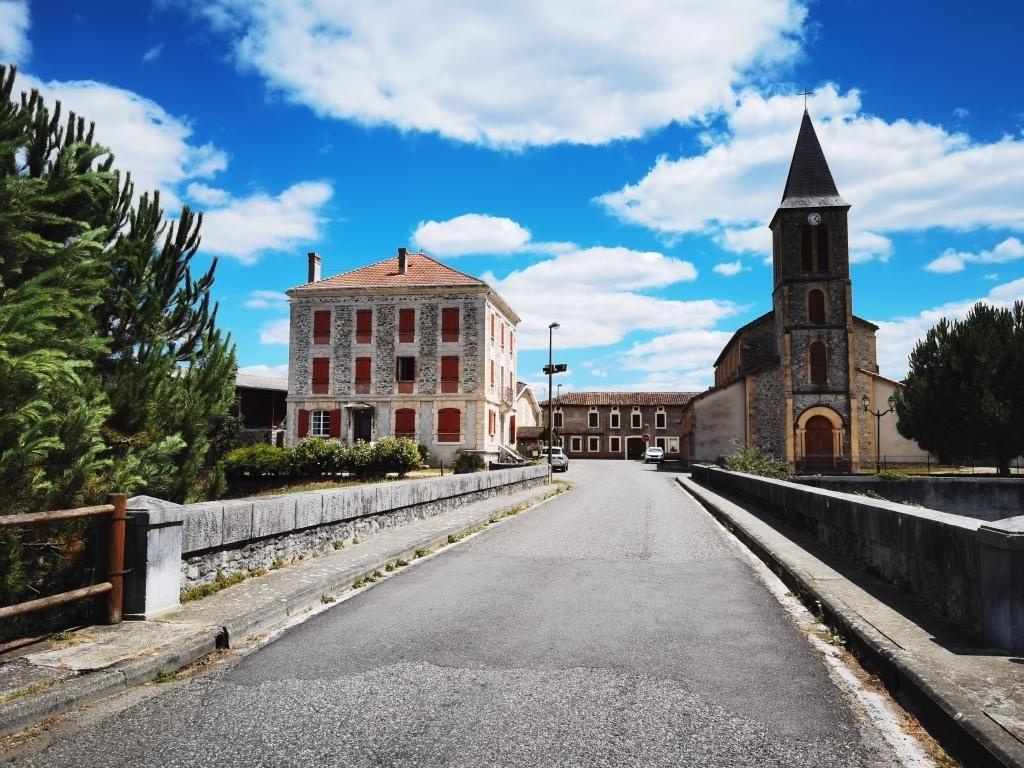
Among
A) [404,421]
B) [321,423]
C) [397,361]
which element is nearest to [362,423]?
[321,423]

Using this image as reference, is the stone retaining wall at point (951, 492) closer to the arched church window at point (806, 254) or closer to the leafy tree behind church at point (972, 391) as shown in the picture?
the leafy tree behind church at point (972, 391)

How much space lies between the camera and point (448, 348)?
40219 mm

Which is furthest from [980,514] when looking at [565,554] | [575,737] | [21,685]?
[21,685]

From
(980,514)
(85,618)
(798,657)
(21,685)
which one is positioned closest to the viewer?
(21,685)

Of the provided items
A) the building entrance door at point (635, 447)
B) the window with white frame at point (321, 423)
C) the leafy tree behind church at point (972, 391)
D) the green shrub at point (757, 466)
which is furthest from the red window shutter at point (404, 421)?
the building entrance door at point (635, 447)

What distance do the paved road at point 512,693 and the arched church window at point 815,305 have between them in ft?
124

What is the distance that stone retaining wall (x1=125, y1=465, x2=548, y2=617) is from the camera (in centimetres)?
552

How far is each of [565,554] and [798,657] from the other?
5.26 metres

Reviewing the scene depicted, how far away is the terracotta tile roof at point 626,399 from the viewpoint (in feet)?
266

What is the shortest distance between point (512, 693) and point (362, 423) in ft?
124

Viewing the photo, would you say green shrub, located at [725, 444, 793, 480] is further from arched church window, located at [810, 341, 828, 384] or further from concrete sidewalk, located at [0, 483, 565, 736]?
concrete sidewalk, located at [0, 483, 565, 736]

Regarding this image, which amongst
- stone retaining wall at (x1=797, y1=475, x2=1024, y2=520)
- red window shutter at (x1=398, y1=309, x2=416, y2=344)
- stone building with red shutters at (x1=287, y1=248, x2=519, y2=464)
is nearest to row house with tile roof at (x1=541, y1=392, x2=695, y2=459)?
stone building with red shutters at (x1=287, y1=248, x2=519, y2=464)

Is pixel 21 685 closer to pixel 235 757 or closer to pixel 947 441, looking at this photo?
pixel 235 757

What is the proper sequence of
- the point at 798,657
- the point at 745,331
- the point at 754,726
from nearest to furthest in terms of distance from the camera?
the point at 754,726 < the point at 798,657 < the point at 745,331
